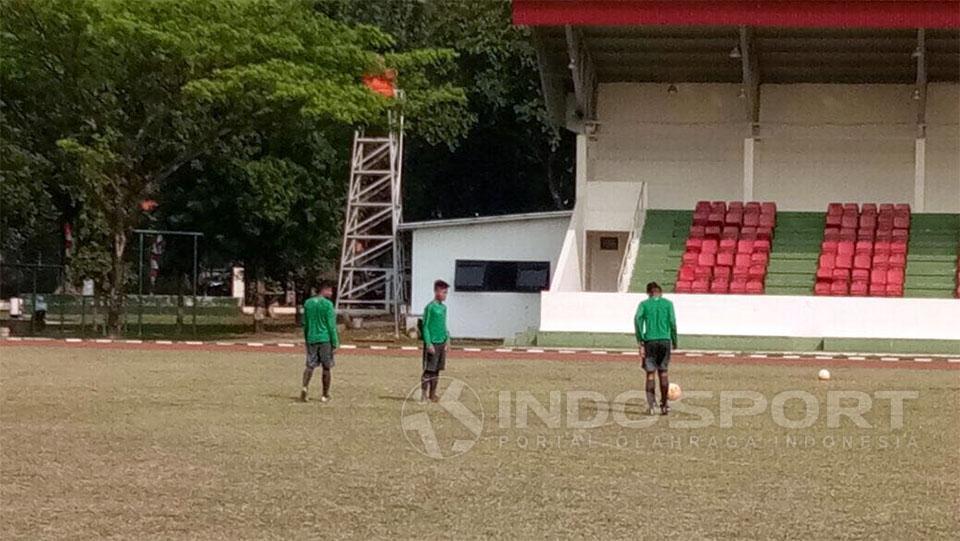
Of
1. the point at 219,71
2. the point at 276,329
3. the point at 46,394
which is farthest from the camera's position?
the point at 276,329

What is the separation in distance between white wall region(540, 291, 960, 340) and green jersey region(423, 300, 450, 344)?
1946cm

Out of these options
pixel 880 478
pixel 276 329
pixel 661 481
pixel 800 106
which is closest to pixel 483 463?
pixel 661 481

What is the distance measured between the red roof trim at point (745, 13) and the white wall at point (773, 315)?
22.0 ft

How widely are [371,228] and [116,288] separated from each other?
10.4 metres

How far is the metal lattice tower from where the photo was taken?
1954 inches

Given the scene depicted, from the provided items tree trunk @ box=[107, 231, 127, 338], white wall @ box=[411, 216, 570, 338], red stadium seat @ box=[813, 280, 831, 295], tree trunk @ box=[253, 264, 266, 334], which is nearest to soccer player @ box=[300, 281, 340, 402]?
red stadium seat @ box=[813, 280, 831, 295]

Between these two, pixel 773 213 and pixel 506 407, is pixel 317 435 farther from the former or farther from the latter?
pixel 773 213

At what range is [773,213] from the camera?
44750 millimetres

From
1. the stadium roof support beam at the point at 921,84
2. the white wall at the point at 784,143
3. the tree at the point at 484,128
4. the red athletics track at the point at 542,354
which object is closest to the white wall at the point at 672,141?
the white wall at the point at 784,143

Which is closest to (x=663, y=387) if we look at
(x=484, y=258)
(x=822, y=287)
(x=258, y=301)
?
(x=822, y=287)

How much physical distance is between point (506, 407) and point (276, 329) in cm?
3315

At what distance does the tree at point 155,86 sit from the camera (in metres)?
40.7

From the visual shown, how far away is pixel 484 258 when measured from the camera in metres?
47.2

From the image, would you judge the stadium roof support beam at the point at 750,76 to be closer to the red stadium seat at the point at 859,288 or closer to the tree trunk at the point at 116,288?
the red stadium seat at the point at 859,288
